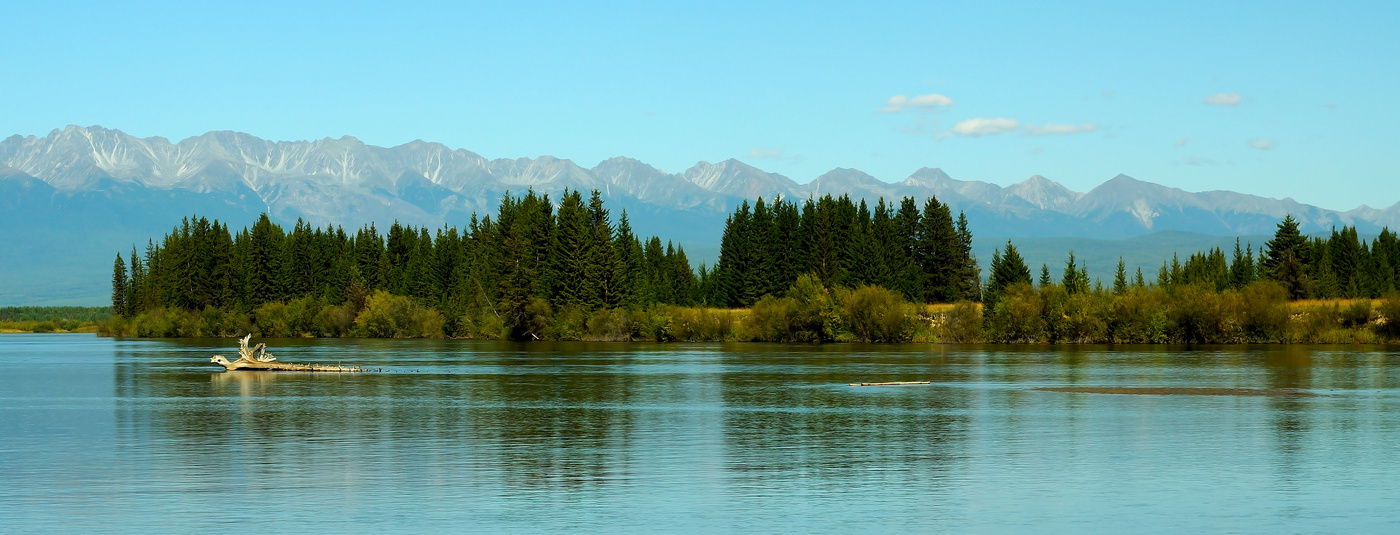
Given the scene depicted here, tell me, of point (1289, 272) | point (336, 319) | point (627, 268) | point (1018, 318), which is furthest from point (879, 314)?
point (336, 319)

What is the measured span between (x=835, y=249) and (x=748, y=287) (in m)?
10.3

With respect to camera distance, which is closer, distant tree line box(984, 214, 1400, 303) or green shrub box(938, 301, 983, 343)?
green shrub box(938, 301, 983, 343)

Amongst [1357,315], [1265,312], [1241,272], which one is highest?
[1241,272]

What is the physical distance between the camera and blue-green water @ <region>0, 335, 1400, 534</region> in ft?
82.8

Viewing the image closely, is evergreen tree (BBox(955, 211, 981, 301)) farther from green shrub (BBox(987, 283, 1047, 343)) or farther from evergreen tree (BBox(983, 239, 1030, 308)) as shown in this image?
green shrub (BBox(987, 283, 1047, 343))

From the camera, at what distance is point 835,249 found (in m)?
144

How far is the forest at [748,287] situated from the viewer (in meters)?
116

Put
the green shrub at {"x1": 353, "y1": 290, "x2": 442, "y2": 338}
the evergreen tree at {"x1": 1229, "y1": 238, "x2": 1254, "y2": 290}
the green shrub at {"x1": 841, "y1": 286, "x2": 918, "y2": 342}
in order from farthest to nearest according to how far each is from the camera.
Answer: the green shrub at {"x1": 353, "y1": 290, "x2": 442, "y2": 338}, the evergreen tree at {"x1": 1229, "y1": 238, "x2": 1254, "y2": 290}, the green shrub at {"x1": 841, "y1": 286, "x2": 918, "y2": 342}

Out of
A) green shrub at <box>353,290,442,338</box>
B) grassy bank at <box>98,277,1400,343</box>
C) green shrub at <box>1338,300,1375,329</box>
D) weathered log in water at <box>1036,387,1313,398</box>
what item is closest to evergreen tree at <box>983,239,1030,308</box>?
grassy bank at <box>98,277,1400,343</box>

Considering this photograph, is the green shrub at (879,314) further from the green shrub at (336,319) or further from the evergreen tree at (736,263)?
the green shrub at (336,319)

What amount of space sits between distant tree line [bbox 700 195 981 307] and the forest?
256 mm

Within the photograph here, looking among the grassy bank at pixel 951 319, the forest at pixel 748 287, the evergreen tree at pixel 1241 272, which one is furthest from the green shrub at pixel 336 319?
Result: the evergreen tree at pixel 1241 272

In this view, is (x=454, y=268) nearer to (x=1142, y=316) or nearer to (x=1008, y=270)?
(x=1008, y=270)

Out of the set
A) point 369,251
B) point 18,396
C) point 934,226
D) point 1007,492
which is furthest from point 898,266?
point 1007,492
